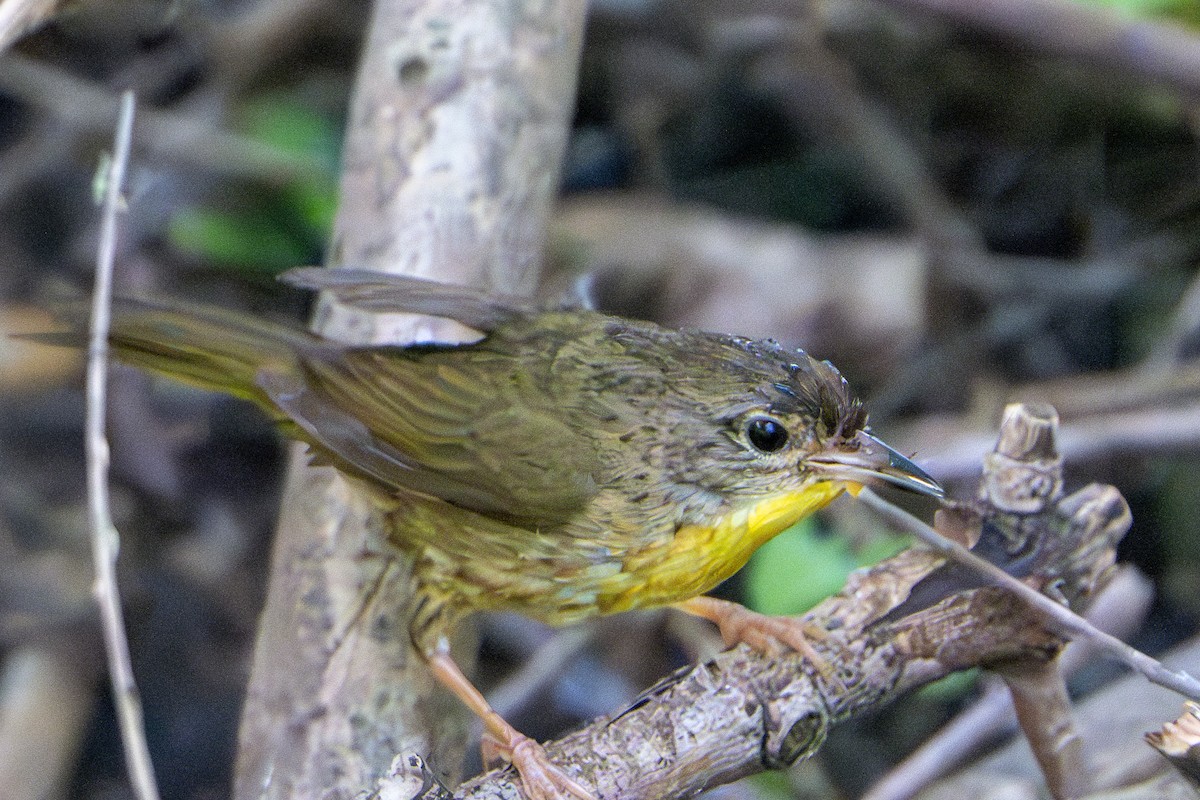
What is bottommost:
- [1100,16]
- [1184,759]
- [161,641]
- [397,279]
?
[161,641]

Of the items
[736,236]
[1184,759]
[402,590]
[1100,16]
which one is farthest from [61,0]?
[1100,16]

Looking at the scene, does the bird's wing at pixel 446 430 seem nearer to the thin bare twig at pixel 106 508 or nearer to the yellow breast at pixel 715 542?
the yellow breast at pixel 715 542

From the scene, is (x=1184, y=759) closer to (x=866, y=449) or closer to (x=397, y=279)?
→ (x=866, y=449)

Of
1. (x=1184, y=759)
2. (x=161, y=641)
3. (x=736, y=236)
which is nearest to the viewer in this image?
(x=1184, y=759)

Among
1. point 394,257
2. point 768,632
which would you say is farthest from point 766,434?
point 394,257

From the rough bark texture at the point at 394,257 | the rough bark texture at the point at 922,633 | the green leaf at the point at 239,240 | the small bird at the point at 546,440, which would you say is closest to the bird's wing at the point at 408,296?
the small bird at the point at 546,440

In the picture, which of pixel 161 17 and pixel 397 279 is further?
pixel 161 17

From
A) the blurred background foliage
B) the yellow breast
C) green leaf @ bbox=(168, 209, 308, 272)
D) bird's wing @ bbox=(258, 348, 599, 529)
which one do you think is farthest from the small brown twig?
green leaf @ bbox=(168, 209, 308, 272)

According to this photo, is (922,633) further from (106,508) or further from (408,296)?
(106,508)
